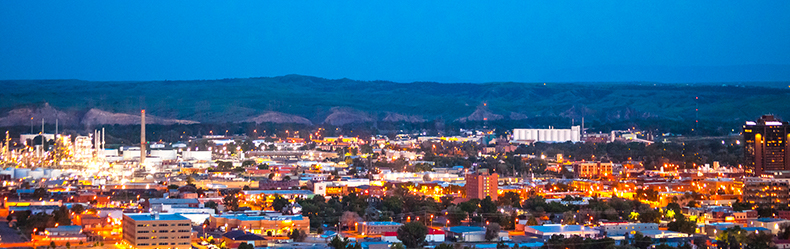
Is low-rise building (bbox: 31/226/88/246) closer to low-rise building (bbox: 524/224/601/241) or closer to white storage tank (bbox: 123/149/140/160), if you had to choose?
Answer: low-rise building (bbox: 524/224/601/241)

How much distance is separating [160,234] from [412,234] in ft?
18.7

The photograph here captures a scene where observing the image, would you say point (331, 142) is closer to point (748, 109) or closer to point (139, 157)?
point (139, 157)

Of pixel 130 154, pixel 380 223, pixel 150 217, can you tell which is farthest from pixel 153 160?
pixel 150 217

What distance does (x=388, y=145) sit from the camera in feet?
238

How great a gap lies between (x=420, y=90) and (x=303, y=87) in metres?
13.5

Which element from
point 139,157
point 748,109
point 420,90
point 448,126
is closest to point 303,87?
point 420,90

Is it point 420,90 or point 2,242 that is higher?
point 420,90

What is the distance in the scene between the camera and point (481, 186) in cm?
3841

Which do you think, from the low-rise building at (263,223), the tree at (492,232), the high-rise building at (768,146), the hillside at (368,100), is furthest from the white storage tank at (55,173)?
the hillside at (368,100)

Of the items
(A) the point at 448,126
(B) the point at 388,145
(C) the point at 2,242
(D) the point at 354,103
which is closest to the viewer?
(C) the point at 2,242

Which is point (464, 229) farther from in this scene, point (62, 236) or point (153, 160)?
point (153, 160)

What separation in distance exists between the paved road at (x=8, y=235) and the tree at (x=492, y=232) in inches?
427

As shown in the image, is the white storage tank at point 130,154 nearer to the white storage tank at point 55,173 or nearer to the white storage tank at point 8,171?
the white storage tank at point 55,173

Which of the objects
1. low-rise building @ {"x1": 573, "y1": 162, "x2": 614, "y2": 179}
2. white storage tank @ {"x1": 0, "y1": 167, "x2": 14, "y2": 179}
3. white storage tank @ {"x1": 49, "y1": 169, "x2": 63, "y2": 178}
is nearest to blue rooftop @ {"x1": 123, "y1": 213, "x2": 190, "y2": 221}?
white storage tank @ {"x1": 0, "y1": 167, "x2": 14, "y2": 179}
